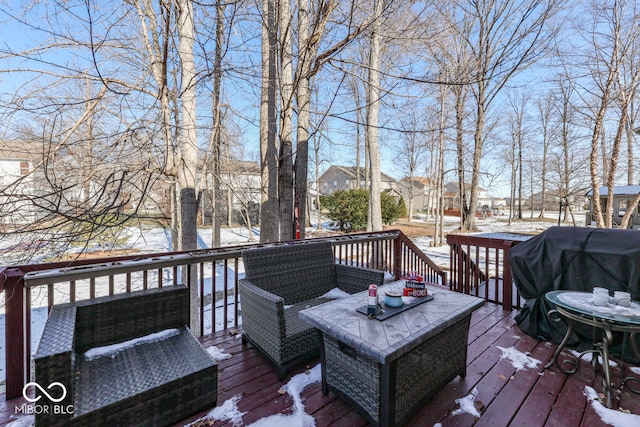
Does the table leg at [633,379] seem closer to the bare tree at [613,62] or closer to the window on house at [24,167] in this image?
the window on house at [24,167]

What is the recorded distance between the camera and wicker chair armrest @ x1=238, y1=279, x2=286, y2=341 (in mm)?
2059

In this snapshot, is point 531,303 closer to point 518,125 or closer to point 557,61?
point 557,61

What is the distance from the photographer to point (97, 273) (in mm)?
2123

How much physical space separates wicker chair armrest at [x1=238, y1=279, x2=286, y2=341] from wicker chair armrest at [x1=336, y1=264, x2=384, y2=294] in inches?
36.8

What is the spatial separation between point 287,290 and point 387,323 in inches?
48.4

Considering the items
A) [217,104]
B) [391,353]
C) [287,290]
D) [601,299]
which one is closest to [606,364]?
Result: [601,299]

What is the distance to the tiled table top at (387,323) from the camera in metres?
1.48

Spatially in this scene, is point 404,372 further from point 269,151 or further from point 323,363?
point 269,151

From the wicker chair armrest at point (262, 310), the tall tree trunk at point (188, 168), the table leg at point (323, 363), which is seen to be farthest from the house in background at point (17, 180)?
the table leg at point (323, 363)

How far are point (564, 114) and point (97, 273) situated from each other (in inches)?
633

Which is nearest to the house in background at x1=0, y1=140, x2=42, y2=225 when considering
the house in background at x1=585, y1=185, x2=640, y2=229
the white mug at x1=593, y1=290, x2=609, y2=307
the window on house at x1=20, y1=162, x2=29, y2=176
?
the window on house at x1=20, y1=162, x2=29, y2=176

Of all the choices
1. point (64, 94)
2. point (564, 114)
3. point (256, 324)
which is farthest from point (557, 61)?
point (64, 94)

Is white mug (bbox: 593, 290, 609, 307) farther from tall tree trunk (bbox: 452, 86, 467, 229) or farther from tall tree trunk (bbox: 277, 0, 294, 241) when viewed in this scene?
tall tree trunk (bbox: 452, 86, 467, 229)

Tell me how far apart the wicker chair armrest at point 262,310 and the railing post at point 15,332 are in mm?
1383
